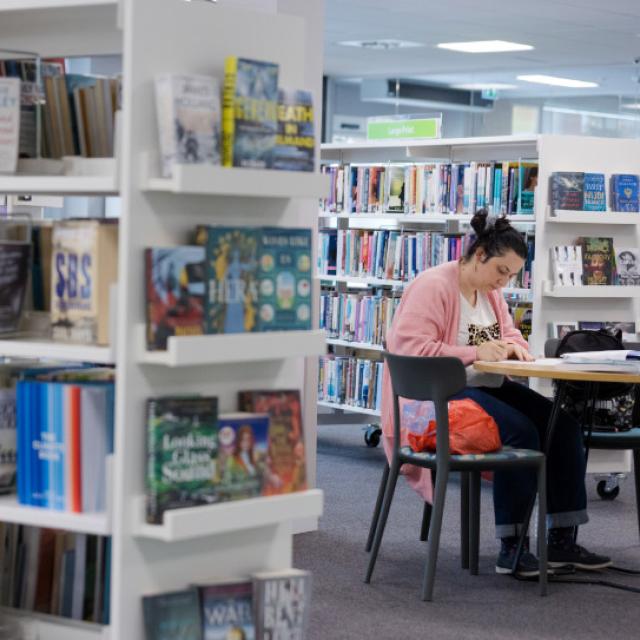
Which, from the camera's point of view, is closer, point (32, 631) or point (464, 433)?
point (32, 631)

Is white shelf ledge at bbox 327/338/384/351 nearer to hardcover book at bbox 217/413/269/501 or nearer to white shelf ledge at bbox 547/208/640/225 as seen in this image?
white shelf ledge at bbox 547/208/640/225

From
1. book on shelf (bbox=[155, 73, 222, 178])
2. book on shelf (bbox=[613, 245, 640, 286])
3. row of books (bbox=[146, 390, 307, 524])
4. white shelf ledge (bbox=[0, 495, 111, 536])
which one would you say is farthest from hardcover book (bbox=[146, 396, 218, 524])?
book on shelf (bbox=[613, 245, 640, 286])

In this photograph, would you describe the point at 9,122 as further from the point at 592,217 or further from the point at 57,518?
the point at 592,217

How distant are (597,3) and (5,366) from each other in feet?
24.3

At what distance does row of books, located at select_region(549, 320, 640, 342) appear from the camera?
20.5ft

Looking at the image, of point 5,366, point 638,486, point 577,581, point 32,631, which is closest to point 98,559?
point 32,631

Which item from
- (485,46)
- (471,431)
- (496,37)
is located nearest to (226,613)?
(471,431)

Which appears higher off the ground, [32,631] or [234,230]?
[234,230]

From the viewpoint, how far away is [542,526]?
13.7 ft

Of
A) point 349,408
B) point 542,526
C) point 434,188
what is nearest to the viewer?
point 542,526

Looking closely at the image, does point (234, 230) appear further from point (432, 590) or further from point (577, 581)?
point (577, 581)

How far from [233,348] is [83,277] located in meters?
0.37

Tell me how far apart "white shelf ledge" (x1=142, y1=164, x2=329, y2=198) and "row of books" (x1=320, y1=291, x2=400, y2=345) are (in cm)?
407

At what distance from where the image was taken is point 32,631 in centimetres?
297
